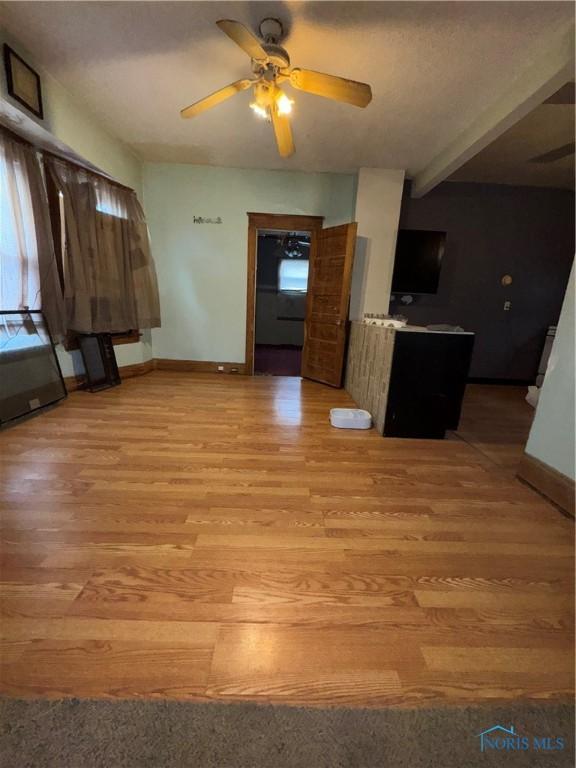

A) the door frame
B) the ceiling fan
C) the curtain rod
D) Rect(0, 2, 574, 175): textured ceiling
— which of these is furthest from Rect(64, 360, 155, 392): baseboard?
the ceiling fan

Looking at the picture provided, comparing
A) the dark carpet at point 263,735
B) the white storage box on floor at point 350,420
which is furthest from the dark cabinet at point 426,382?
the dark carpet at point 263,735

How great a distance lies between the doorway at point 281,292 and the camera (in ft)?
22.8

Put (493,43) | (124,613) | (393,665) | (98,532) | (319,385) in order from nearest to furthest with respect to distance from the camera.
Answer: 1. (393,665)
2. (124,613)
3. (98,532)
4. (493,43)
5. (319,385)

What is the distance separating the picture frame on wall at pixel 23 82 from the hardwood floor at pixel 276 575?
7.75 feet

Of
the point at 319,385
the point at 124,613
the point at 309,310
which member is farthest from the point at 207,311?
the point at 124,613

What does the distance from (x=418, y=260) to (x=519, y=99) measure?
199 centimetres

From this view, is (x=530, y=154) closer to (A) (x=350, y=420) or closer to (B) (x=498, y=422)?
(B) (x=498, y=422)

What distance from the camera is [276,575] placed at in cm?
122

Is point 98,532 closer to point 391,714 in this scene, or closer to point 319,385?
point 391,714

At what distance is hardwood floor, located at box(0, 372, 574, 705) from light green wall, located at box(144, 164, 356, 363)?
2444 mm

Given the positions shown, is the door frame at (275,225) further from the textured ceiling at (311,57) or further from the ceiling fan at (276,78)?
the ceiling fan at (276,78)

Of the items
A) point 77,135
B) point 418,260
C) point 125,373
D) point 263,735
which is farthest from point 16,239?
point 418,260

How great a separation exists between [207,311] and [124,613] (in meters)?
3.80

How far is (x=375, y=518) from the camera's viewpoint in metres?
1.58
